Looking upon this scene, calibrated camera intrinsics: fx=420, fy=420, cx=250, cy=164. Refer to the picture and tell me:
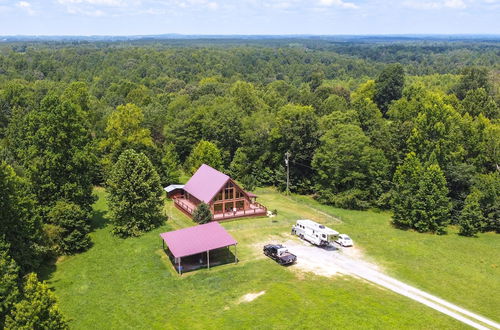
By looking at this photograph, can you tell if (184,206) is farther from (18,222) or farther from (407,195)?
(407,195)

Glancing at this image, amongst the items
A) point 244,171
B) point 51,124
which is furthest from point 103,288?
point 244,171

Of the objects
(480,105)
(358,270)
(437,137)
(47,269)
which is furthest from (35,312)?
(480,105)

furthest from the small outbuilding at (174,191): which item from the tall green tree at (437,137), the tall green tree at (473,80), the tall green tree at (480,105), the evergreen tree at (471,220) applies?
the tall green tree at (473,80)

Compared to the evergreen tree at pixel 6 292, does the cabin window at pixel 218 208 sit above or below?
below

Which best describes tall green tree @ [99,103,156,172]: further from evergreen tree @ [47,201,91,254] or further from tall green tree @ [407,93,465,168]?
tall green tree @ [407,93,465,168]

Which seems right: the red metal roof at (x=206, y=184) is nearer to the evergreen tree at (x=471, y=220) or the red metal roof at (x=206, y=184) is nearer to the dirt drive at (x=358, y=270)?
the dirt drive at (x=358, y=270)

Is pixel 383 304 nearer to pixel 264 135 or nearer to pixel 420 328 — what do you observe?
pixel 420 328
